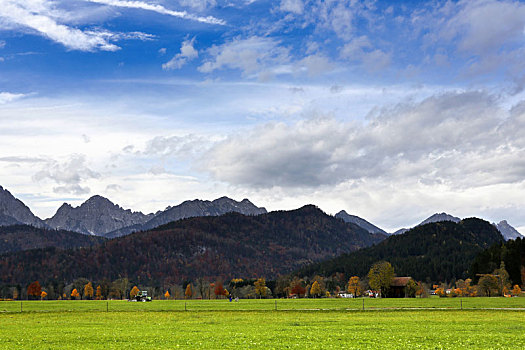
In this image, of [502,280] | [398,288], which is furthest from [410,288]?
[502,280]

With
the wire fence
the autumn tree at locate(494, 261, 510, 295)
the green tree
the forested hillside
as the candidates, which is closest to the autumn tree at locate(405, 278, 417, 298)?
the green tree

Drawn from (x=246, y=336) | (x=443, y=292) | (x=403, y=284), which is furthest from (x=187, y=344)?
(x=443, y=292)

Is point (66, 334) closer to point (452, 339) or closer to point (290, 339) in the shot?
point (290, 339)

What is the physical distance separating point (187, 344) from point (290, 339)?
24.8ft

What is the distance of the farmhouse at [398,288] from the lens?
513ft

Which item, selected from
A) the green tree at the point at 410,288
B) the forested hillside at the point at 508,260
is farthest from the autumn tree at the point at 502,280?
the green tree at the point at 410,288

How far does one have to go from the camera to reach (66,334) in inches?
1679

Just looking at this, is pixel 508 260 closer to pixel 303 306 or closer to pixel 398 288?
pixel 398 288

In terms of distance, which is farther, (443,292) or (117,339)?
(443,292)

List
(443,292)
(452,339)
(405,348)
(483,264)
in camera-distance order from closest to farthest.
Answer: (405,348), (452,339), (483,264), (443,292)

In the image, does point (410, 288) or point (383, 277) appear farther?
point (410, 288)

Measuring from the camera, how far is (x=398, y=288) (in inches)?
6181

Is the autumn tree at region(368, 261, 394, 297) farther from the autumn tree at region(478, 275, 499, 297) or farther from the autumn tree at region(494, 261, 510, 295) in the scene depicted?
the autumn tree at region(494, 261, 510, 295)

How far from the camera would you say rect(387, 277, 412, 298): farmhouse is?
156250mm
